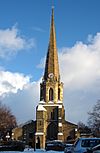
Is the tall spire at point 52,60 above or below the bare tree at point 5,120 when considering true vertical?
above

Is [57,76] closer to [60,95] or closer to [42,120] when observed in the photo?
[60,95]

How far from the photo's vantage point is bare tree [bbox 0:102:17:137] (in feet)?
341

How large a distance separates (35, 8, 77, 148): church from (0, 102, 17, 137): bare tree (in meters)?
8.91

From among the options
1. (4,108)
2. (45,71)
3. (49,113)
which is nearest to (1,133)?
(4,108)

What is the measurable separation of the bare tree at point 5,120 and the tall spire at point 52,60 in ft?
51.4

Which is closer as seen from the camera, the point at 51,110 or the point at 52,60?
the point at 51,110

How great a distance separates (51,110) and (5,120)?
14.3 meters

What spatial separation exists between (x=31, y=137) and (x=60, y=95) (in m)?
16.5

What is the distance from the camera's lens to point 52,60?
114m

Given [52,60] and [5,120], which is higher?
[52,60]

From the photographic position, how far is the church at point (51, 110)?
109062 mm

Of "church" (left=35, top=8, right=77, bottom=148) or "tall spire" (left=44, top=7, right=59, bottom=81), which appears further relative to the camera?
"tall spire" (left=44, top=7, right=59, bottom=81)

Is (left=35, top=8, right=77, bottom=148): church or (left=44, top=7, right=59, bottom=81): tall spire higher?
(left=44, top=7, right=59, bottom=81): tall spire

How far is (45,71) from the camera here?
11406cm
